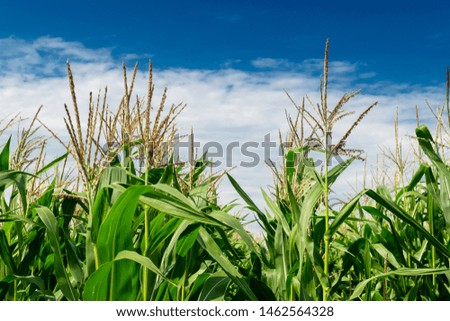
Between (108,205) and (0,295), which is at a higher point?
(108,205)

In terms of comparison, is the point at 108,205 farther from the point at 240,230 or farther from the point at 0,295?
the point at 0,295

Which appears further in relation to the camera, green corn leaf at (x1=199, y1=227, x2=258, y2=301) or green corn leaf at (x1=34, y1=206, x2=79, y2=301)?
green corn leaf at (x1=34, y1=206, x2=79, y2=301)

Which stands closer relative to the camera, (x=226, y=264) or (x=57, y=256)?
(x=226, y=264)

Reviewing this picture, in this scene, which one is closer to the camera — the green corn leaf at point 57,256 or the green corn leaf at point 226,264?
the green corn leaf at point 226,264

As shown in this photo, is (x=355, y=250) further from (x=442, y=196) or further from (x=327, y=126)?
(x=327, y=126)

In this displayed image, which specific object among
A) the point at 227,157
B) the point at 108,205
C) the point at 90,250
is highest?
the point at 227,157

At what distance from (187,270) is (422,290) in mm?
1719

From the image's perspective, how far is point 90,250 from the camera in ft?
7.25

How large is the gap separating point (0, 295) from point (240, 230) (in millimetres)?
1526
